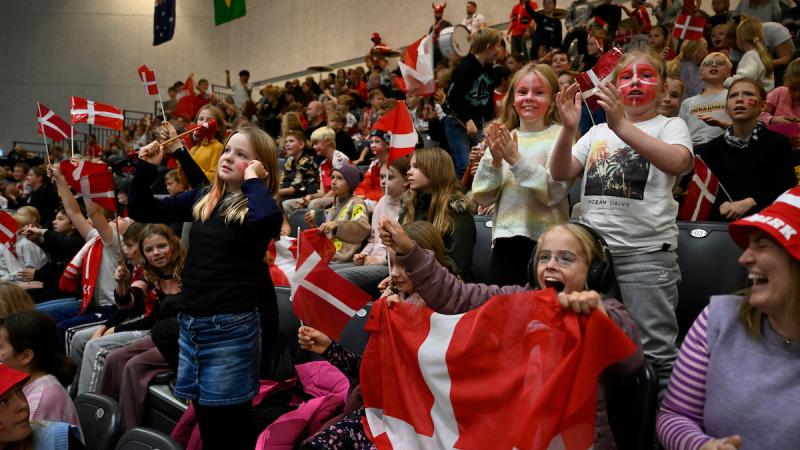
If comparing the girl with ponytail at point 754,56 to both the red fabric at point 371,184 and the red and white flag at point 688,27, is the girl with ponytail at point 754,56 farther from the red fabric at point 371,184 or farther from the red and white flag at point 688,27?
the red fabric at point 371,184

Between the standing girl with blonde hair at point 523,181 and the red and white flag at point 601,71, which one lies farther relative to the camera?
the red and white flag at point 601,71

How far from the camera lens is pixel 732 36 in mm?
6633

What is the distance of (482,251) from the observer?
3.97 meters

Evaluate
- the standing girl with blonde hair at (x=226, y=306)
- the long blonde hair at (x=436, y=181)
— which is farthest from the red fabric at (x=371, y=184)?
the standing girl with blonde hair at (x=226, y=306)

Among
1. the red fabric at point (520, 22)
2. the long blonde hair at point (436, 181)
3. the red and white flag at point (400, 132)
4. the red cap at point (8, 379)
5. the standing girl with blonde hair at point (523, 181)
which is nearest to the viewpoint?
the red cap at point (8, 379)

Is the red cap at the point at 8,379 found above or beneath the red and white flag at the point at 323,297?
beneath

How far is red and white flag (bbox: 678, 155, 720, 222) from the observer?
340 centimetres

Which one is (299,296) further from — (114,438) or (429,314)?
(114,438)

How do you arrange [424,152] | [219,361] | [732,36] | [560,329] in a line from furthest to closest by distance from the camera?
1. [732,36]
2. [424,152]
3. [219,361]
4. [560,329]

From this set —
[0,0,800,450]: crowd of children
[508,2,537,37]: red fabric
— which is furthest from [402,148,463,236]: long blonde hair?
[508,2,537,37]: red fabric

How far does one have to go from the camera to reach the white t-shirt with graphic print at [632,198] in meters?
2.49

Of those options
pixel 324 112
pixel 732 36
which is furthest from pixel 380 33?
pixel 732 36

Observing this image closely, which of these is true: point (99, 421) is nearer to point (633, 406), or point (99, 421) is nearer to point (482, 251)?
point (633, 406)

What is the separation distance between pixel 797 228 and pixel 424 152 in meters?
2.39
